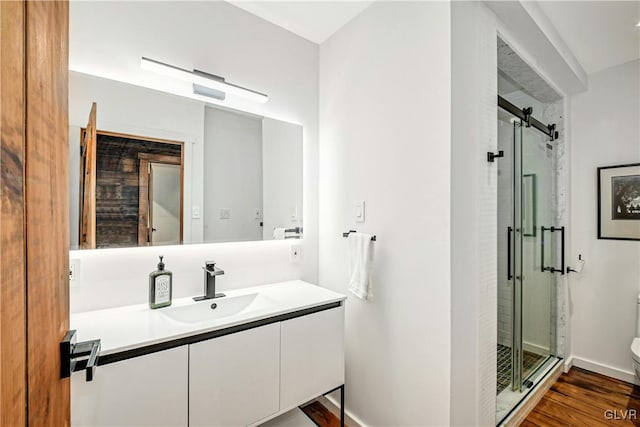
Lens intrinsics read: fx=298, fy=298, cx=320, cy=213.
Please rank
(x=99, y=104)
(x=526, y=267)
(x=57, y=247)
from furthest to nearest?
(x=526, y=267), (x=99, y=104), (x=57, y=247)

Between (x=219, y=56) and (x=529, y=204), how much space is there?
2.34m

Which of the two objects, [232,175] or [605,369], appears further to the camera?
[605,369]

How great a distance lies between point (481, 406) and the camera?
4.95ft

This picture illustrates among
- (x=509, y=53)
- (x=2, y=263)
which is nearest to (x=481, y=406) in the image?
(x=2, y=263)

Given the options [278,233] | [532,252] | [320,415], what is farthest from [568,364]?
[278,233]

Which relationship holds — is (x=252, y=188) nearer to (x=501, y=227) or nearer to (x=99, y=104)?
(x=99, y=104)

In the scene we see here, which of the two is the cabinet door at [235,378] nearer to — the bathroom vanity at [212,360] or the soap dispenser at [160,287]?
the bathroom vanity at [212,360]

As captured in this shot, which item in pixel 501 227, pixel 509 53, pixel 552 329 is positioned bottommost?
pixel 552 329

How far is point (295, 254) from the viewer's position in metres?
2.10

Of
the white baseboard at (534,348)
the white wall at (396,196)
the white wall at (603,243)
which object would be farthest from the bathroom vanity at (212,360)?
the white wall at (603,243)

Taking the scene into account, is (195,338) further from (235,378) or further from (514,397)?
(514,397)

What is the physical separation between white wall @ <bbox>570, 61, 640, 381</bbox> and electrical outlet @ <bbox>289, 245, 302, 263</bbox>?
2.40 metres

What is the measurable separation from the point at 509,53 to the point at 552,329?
2.28 m

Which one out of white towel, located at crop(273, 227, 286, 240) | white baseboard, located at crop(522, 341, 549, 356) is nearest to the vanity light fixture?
white towel, located at crop(273, 227, 286, 240)
